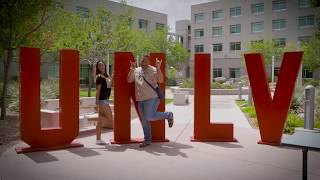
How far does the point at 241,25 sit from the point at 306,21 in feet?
31.2

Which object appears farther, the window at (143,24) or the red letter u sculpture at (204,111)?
the window at (143,24)

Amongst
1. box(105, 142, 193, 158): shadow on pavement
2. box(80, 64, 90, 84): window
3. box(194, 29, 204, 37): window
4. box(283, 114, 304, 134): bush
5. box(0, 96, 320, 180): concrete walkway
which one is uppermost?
box(194, 29, 204, 37): window

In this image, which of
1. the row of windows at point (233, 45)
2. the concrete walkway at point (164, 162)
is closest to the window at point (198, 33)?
the row of windows at point (233, 45)

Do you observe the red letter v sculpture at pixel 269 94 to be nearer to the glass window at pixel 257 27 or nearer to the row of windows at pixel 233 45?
the row of windows at pixel 233 45

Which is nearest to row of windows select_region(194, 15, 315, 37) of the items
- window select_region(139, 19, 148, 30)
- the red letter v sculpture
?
window select_region(139, 19, 148, 30)

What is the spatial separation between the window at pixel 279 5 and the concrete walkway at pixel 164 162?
48202 mm

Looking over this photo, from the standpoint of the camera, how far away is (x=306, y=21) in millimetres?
50469

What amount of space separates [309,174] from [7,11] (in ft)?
30.3

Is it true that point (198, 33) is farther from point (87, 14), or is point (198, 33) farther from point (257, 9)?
point (87, 14)

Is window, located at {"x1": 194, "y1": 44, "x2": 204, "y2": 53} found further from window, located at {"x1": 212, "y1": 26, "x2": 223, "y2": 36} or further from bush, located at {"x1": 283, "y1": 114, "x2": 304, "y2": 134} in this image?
bush, located at {"x1": 283, "y1": 114, "x2": 304, "y2": 134}

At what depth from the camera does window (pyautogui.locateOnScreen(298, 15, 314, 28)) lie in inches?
1967

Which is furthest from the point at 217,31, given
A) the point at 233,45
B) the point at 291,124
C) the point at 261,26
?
the point at 291,124

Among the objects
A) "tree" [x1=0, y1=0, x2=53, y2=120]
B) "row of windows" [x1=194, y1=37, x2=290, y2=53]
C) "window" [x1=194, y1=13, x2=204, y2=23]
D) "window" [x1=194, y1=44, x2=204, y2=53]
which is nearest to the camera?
"tree" [x1=0, y1=0, x2=53, y2=120]

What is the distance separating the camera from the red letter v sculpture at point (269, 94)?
7.58 m
